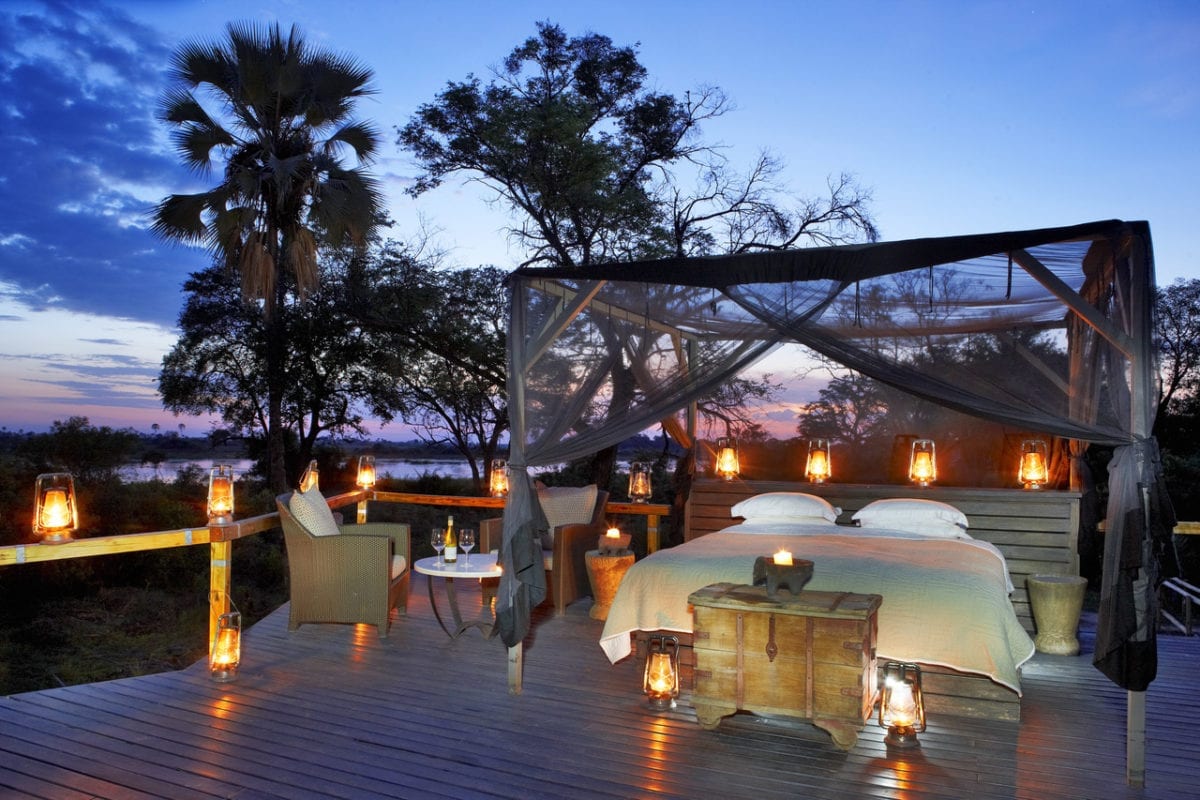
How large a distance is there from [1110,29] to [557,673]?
650 cm

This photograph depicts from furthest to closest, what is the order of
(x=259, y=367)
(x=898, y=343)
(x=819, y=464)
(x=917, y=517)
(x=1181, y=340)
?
(x=1181, y=340)
(x=259, y=367)
(x=819, y=464)
(x=917, y=517)
(x=898, y=343)

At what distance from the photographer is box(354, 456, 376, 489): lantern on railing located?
6875mm

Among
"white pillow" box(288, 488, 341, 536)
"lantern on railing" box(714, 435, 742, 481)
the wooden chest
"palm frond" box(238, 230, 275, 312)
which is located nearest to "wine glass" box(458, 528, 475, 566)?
"white pillow" box(288, 488, 341, 536)

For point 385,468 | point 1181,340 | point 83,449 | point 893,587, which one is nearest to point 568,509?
point 893,587

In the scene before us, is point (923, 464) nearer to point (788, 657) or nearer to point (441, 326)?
point (788, 657)

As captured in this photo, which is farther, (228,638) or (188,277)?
(188,277)

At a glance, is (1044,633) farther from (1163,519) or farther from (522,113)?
(522,113)

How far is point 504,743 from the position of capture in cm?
341

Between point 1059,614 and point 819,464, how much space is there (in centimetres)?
194

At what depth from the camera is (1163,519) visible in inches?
130

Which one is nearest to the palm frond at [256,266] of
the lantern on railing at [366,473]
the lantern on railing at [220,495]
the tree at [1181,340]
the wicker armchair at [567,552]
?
the lantern on railing at [366,473]

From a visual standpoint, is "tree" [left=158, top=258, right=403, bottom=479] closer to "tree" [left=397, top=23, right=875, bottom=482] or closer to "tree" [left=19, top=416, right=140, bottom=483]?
"tree" [left=19, top=416, right=140, bottom=483]

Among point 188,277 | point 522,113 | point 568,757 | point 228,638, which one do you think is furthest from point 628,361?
point 188,277

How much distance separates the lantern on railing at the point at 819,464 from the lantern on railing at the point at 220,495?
4.01 m
